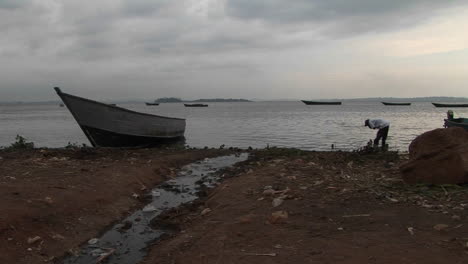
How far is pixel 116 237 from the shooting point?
5.99 m

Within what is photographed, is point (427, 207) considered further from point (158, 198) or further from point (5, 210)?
point (5, 210)

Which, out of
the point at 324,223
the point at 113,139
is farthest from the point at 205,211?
the point at 113,139

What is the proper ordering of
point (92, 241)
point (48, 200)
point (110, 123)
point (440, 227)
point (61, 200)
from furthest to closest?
1. point (110, 123)
2. point (61, 200)
3. point (48, 200)
4. point (92, 241)
5. point (440, 227)

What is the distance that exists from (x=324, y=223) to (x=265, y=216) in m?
0.91

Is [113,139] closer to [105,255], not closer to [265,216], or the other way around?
[105,255]

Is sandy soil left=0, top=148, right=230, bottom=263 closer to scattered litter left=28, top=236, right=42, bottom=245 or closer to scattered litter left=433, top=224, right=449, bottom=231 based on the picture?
scattered litter left=28, top=236, right=42, bottom=245

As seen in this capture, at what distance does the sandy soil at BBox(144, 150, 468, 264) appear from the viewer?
14.1ft

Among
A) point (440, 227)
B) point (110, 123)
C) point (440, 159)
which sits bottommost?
point (440, 227)

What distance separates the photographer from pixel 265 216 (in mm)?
5816

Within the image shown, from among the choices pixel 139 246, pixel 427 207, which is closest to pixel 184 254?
pixel 139 246

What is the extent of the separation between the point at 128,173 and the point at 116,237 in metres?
3.69

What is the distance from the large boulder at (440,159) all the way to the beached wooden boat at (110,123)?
41.6ft

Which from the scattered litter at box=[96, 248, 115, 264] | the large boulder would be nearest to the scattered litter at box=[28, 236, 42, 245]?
the scattered litter at box=[96, 248, 115, 264]

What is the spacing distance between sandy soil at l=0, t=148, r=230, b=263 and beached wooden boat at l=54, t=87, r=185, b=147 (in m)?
4.96
